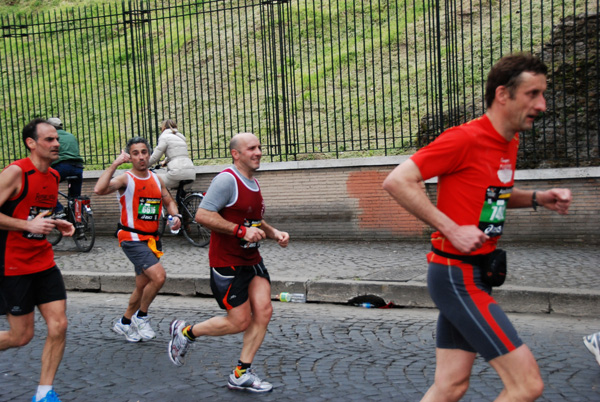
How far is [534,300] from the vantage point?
6.53 metres

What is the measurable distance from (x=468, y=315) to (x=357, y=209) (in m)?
7.32

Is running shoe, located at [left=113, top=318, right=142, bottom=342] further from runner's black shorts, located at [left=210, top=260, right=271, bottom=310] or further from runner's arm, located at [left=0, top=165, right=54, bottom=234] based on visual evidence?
runner's arm, located at [left=0, top=165, right=54, bottom=234]

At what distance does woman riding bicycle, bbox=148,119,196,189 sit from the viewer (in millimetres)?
10570

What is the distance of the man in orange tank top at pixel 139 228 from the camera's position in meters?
5.96

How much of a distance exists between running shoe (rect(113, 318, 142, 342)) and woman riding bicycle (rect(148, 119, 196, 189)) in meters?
4.81

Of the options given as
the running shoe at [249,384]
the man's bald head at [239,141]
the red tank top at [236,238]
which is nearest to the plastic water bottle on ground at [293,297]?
the red tank top at [236,238]

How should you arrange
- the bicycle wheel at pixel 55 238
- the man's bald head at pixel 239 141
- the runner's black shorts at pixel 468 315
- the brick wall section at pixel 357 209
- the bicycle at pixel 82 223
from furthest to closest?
the bicycle wheel at pixel 55 238 < the bicycle at pixel 82 223 < the brick wall section at pixel 357 209 < the man's bald head at pixel 239 141 < the runner's black shorts at pixel 468 315

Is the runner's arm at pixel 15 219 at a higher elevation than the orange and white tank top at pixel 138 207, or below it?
higher

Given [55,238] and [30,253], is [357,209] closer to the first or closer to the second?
[55,238]

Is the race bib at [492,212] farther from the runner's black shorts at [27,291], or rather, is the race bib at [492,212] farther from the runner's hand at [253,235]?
the runner's black shorts at [27,291]

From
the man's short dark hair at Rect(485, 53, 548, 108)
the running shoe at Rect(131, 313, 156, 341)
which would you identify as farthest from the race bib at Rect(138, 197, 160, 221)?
the man's short dark hair at Rect(485, 53, 548, 108)

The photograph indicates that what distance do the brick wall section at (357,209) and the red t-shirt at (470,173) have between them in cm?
650

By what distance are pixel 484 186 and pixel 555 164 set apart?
697cm

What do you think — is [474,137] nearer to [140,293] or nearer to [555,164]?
[140,293]
